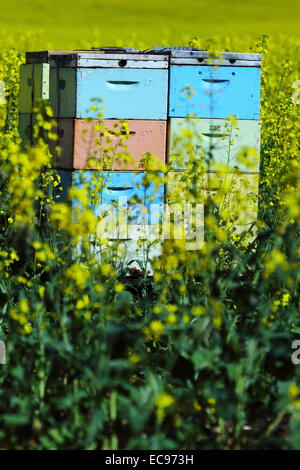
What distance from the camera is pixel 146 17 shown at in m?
36.4

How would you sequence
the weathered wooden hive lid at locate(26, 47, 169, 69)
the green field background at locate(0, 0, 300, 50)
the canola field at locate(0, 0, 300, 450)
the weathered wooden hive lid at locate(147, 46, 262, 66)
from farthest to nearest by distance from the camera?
the green field background at locate(0, 0, 300, 50) < the weathered wooden hive lid at locate(147, 46, 262, 66) < the weathered wooden hive lid at locate(26, 47, 169, 69) < the canola field at locate(0, 0, 300, 450)

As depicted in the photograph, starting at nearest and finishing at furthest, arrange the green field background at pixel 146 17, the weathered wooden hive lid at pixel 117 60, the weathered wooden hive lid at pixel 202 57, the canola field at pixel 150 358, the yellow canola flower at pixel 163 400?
the yellow canola flower at pixel 163 400 → the canola field at pixel 150 358 → the weathered wooden hive lid at pixel 117 60 → the weathered wooden hive lid at pixel 202 57 → the green field background at pixel 146 17

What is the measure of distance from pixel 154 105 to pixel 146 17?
3120cm

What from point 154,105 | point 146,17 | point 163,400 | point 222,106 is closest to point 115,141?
point 154,105

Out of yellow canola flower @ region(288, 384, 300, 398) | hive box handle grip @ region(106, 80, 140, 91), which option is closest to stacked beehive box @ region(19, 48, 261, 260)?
hive box handle grip @ region(106, 80, 140, 91)

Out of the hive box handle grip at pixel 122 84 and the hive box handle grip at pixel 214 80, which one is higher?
the hive box handle grip at pixel 214 80

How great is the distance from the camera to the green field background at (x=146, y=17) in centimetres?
3388

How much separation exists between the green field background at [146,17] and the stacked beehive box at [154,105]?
84.3 feet

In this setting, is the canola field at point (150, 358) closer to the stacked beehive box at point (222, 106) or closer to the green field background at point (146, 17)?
the stacked beehive box at point (222, 106)

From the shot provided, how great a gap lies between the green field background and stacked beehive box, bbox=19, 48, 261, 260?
84.3 ft

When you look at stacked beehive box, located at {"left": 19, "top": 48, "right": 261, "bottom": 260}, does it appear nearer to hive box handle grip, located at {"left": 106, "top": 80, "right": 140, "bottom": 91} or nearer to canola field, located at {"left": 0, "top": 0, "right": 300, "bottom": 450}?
hive box handle grip, located at {"left": 106, "top": 80, "right": 140, "bottom": 91}

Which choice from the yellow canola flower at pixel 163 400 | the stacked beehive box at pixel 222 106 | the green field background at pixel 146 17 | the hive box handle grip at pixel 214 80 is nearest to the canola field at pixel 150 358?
the yellow canola flower at pixel 163 400

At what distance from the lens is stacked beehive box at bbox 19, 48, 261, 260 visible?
20.2 feet

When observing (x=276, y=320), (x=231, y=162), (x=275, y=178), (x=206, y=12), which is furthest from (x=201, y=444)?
(x=206, y=12)
